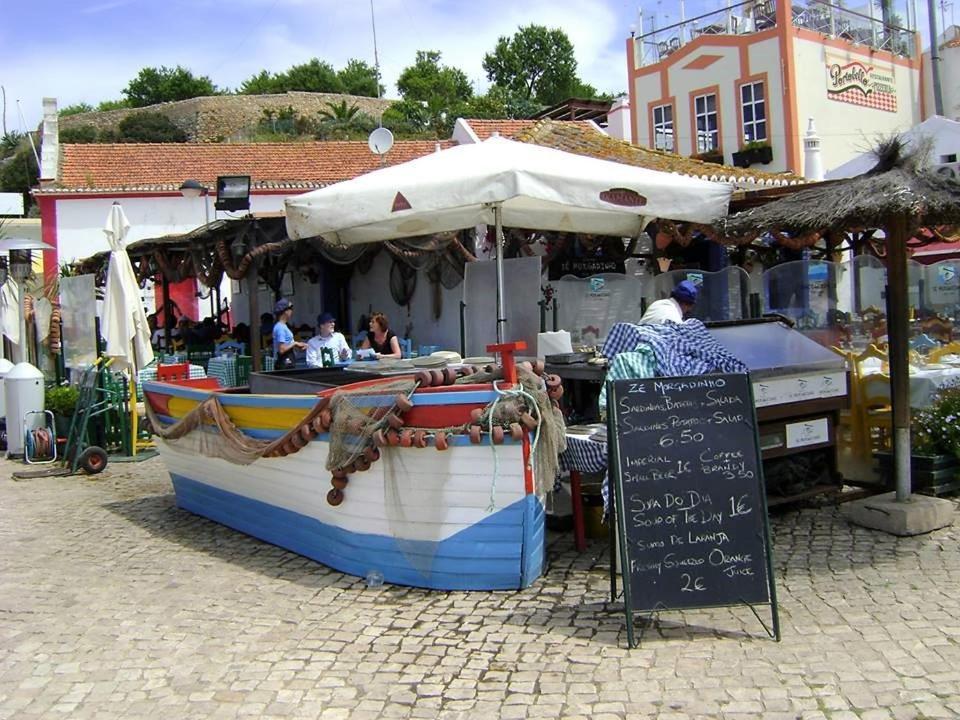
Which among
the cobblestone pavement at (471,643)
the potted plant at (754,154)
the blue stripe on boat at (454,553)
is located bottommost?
the cobblestone pavement at (471,643)

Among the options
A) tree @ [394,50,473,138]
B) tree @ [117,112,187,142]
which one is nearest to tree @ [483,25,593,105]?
tree @ [394,50,473,138]

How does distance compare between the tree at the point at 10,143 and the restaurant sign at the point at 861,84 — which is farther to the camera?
the tree at the point at 10,143

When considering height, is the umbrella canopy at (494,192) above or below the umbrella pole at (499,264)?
above

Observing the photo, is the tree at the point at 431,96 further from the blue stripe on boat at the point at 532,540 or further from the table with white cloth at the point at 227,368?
the blue stripe on boat at the point at 532,540

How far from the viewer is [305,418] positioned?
219 inches

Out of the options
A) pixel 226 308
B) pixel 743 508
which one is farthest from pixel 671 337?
pixel 226 308

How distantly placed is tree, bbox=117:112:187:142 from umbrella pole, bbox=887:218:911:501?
171 ft

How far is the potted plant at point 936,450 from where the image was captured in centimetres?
670

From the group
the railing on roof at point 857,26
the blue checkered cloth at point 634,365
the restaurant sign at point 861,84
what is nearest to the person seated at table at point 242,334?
the blue checkered cloth at point 634,365

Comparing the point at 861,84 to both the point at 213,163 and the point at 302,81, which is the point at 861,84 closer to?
→ the point at 213,163

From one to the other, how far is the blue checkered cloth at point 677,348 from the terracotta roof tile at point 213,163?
23566 mm

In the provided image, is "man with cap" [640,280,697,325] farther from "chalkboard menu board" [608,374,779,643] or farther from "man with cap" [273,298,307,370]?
"man with cap" [273,298,307,370]

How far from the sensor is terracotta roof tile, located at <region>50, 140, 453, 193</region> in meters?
28.8

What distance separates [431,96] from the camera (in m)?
61.7
